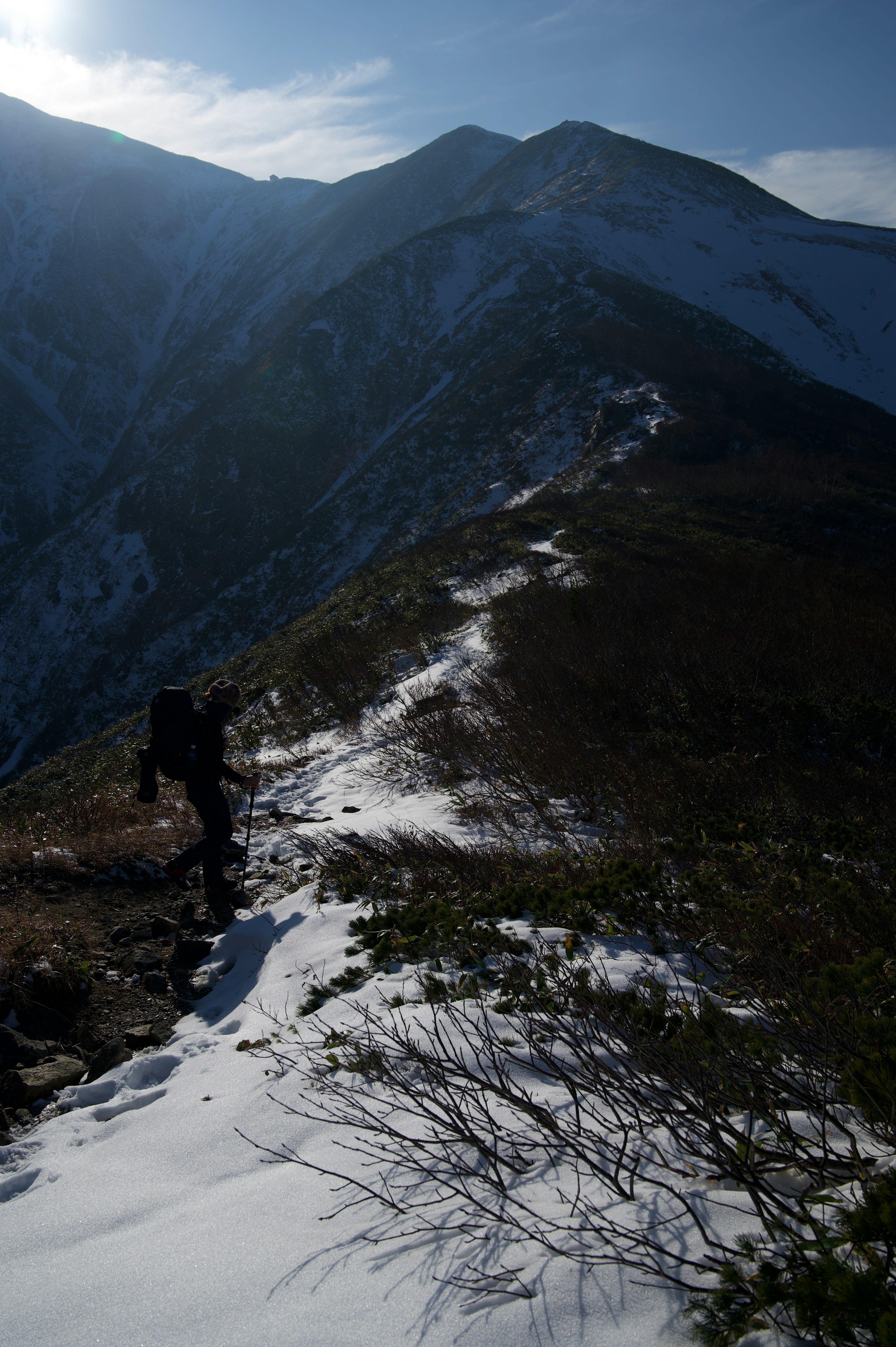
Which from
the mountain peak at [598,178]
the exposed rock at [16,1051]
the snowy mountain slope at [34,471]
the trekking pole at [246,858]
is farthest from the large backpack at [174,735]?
the mountain peak at [598,178]

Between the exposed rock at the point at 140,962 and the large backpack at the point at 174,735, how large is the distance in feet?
4.58

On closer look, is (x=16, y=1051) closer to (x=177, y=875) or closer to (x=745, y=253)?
(x=177, y=875)

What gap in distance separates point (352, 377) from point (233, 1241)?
1993 inches

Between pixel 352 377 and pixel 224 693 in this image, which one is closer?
pixel 224 693

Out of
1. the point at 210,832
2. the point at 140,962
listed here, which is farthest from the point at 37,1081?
the point at 210,832

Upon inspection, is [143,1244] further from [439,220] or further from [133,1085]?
[439,220]

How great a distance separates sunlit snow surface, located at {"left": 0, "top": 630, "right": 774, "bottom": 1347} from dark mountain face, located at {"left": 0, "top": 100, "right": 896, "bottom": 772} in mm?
25730

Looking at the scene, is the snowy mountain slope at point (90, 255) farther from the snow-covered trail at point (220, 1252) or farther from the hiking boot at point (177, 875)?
the snow-covered trail at point (220, 1252)

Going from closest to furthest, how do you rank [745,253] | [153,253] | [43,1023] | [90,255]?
[43,1023]
[745,253]
[90,255]
[153,253]

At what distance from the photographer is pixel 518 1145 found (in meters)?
2.05

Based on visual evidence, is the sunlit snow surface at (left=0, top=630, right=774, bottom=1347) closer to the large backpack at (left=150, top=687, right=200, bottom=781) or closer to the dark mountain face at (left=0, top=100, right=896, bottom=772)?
the large backpack at (left=150, top=687, right=200, bottom=781)

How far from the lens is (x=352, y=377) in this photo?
46688 mm

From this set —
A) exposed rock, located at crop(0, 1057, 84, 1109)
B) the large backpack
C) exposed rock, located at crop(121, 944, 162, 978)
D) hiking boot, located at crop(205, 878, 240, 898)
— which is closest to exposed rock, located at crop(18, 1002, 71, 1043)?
exposed rock, located at crop(0, 1057, 84, 1109)

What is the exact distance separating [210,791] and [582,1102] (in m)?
4.31
